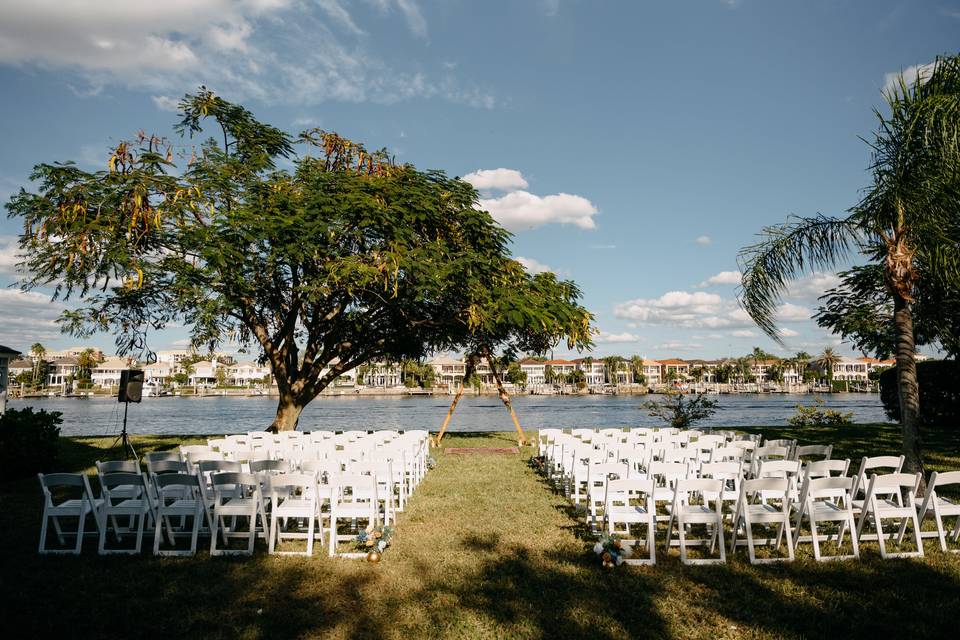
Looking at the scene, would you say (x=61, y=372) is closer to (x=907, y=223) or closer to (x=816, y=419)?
(x=816, y=419)

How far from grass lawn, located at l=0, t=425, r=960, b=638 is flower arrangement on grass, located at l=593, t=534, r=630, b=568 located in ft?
0.36

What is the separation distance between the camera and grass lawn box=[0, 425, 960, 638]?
4.65m

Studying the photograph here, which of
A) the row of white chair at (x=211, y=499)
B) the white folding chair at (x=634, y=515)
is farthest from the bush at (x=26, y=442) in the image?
the white folding chair at (x=634, y=515)

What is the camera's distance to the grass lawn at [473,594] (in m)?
4.65

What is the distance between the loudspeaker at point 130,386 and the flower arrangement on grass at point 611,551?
10615 mm

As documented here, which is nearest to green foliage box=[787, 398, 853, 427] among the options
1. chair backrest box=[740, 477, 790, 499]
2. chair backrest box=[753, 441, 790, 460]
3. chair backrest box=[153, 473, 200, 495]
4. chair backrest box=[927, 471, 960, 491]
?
chair backrest box=[753, 441, 790, 460]

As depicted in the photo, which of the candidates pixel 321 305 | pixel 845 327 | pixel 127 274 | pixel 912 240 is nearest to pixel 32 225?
pixel 127 274

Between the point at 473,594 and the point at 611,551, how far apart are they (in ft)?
5.24

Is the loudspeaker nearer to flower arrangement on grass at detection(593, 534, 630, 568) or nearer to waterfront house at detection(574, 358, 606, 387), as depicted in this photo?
flower arrangement on grass at detection(593, 534, 630, 568)

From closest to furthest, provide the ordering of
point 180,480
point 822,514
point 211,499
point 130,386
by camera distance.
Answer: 1. point 822,514
2. point 180,480
3. point 211,499
4. point 130,386

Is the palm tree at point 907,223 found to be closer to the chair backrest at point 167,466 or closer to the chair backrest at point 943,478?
the chair backrest at point 943,478

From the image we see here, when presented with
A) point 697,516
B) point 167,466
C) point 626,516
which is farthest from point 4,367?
point 697,516

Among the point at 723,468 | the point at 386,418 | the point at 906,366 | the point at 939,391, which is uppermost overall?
the point at 906,366

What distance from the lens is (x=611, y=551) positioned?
20.0 ft
